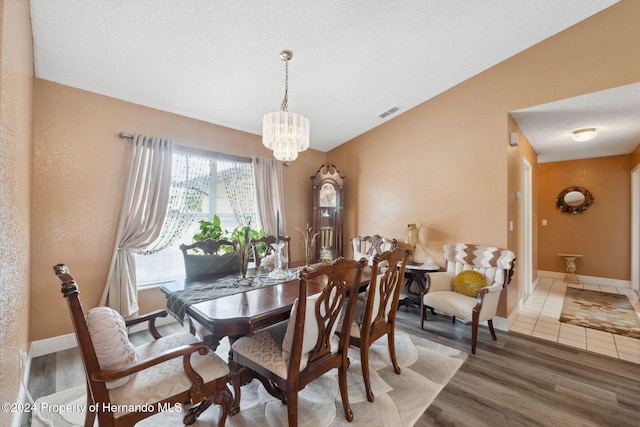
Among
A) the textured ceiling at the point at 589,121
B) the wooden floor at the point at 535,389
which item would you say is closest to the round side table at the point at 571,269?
the textured ceiling at the point at 589,121

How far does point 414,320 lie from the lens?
3322 millimetres

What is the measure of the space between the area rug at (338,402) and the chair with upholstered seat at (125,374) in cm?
43

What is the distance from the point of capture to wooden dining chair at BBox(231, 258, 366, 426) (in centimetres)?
137

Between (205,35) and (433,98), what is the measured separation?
2938 mm

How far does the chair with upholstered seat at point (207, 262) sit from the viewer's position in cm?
234

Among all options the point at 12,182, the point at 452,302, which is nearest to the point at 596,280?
the point at 452,302

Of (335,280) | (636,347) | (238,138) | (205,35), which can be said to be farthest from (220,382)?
(636,347)

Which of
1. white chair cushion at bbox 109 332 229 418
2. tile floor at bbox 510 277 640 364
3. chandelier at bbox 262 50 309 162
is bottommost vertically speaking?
tile floor at bbox 510 277 640 364

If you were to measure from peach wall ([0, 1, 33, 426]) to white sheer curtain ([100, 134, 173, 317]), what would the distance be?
2.82 ft

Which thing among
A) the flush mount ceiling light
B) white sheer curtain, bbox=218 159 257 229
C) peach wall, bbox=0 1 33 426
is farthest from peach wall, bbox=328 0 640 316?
peach wall, bbox=0 1 33 426

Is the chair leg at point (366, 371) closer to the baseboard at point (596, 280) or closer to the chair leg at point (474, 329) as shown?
the chair leg at point (474, 329)

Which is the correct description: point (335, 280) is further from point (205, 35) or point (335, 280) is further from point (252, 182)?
point (252, 182)

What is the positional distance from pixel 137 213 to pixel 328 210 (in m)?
2.64

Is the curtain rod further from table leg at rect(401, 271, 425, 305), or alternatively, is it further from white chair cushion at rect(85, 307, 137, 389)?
table leg at rect(401, 271, 425, 305)
